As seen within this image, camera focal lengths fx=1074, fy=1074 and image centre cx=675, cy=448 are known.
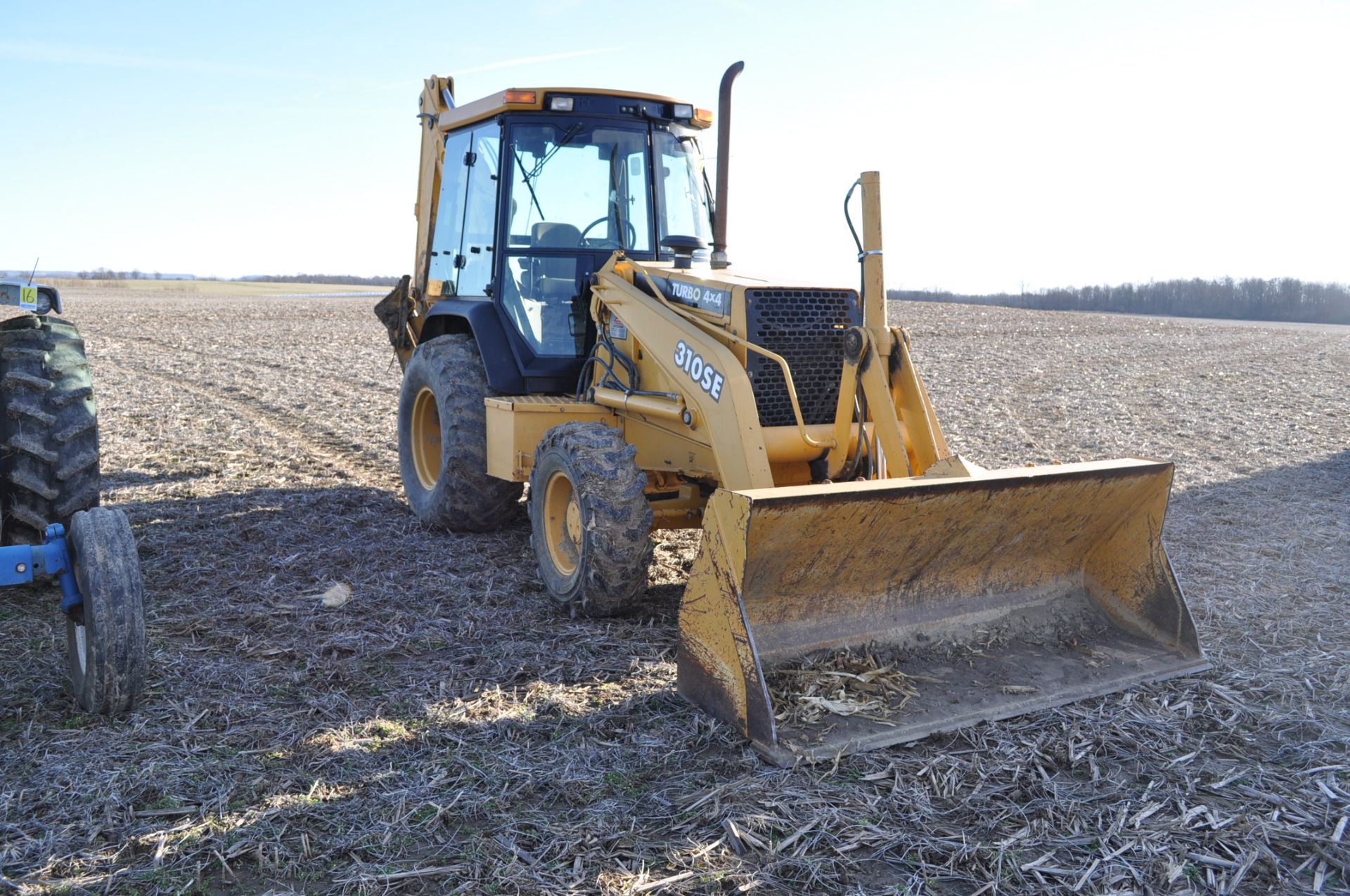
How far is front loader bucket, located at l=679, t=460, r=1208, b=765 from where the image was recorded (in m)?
4.09

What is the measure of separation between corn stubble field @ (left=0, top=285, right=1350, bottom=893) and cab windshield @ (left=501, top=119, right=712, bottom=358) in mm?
1549

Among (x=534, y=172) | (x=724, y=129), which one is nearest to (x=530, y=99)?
(x=534, y=172)

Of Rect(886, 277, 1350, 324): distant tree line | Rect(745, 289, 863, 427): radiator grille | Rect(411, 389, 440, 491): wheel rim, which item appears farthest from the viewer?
Rect(886, 277, 1350, 324): distant tree line

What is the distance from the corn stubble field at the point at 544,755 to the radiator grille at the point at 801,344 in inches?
50.3

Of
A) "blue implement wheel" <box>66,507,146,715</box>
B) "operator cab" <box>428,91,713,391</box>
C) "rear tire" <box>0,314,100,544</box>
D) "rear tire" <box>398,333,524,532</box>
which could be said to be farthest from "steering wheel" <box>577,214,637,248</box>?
"blue implement wheel" <box>66,507,146,715</box>

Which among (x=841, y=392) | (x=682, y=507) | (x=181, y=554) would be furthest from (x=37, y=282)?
(x=841, y=392)

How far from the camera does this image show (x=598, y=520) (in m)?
5.13

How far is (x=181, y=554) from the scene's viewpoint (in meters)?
6.60

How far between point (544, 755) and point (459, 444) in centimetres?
326

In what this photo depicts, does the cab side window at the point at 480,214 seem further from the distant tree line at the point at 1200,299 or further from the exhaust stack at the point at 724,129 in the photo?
the distant tree line at the point at 1200,299

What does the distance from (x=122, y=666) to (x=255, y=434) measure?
25.1 ft

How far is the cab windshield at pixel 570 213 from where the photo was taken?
6.71 m

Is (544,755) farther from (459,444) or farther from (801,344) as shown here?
(459,444)

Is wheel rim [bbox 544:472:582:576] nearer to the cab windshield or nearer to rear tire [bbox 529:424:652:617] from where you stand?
rear tire [bbox 529:424:652:617]
